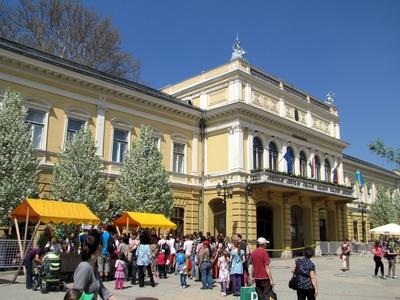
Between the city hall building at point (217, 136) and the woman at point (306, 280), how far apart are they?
16.7m

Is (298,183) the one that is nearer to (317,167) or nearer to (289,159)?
(289,159)

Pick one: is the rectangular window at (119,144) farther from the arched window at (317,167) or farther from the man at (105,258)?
the arched window at (317,167)

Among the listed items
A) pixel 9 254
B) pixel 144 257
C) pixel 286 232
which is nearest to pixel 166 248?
pixel 144 257

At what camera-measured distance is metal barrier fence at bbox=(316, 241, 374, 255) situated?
3500cm

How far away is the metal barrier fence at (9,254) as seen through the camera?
16.6 m

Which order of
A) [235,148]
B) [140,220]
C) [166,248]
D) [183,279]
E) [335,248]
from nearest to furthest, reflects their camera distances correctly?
[183,279] → [166,248] → [140,220] → [235,148] → [335,248]

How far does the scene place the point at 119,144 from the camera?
87.7 ft

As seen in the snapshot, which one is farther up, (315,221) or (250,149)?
(250,149)

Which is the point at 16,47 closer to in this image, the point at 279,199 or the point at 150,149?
the point at 150,149

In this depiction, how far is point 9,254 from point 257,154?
774 inches

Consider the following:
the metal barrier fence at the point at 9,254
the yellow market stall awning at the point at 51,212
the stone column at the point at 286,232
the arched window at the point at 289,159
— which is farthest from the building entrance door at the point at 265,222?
the metal barrier fence at the point at 9,254

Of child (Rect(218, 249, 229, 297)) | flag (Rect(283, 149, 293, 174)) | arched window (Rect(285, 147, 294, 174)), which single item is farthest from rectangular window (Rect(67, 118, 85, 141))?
arched window (Rect(285, 147, 294, 174))

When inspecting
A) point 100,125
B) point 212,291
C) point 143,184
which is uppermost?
point 100,125

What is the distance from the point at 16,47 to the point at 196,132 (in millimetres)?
14406
